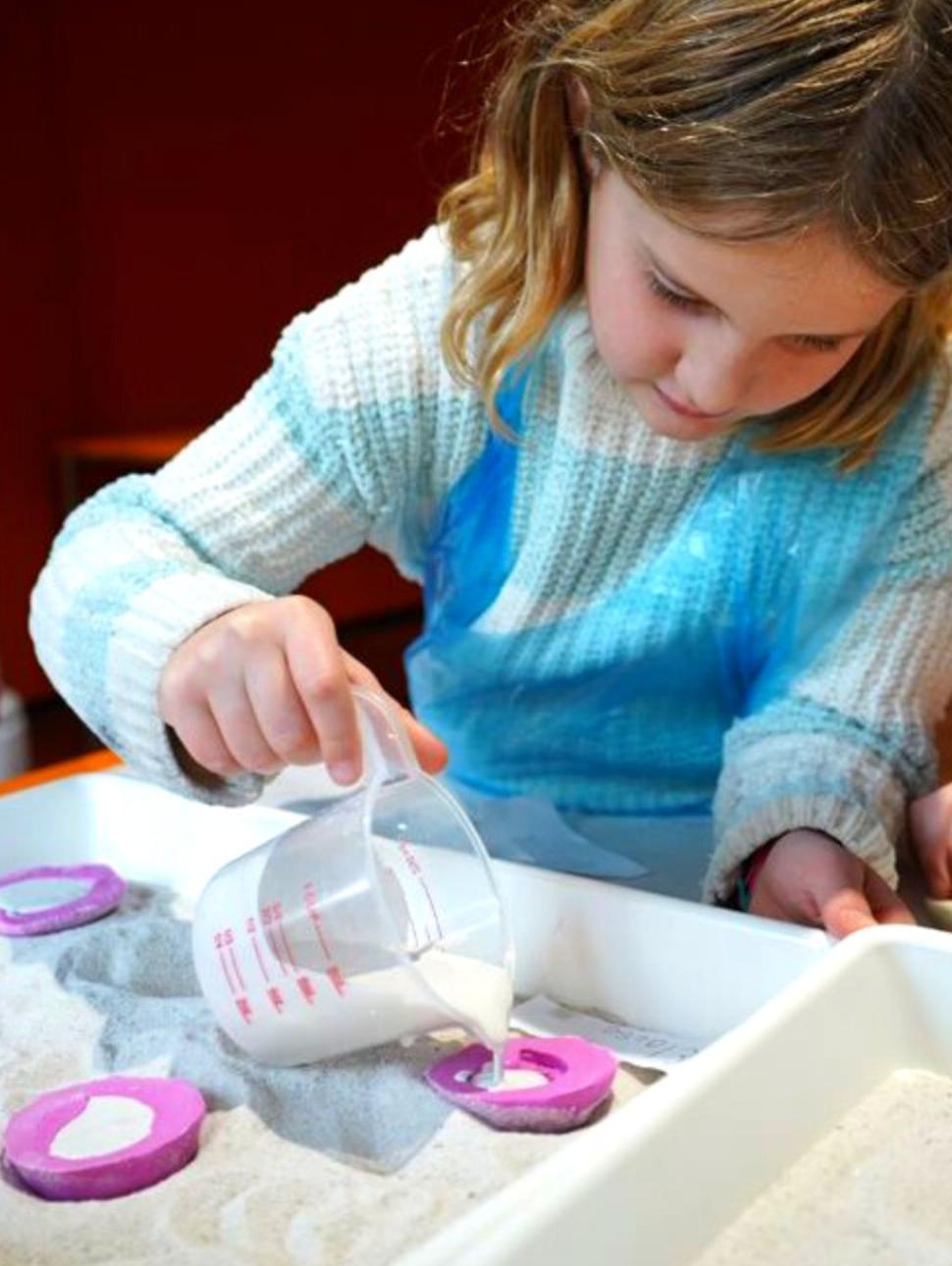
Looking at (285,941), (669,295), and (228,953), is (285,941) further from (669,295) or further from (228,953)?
(669,295)

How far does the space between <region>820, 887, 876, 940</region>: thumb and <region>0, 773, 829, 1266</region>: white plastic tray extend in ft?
0.07

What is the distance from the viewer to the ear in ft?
2.67

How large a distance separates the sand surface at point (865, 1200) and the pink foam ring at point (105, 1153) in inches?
7.9

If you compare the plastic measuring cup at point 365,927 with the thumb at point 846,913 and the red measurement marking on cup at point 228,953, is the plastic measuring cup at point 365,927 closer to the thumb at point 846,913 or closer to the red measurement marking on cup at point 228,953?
the red measurement marking on cup at point 228,953

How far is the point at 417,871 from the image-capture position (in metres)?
0.68

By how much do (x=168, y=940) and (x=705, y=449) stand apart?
0.43 metres

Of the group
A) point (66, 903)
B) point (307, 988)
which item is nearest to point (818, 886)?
point (307, 988)

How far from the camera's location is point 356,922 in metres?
0.61

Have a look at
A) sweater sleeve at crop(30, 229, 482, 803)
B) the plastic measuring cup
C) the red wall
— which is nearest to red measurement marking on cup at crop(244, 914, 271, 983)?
the plastic measuring cup

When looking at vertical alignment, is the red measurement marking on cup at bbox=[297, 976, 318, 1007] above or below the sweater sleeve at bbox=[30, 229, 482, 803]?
below

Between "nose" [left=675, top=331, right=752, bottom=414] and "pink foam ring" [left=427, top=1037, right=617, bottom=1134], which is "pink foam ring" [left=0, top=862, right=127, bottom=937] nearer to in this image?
"pink foam ring" [left=427, top=1037, right=617, bottom=1134]

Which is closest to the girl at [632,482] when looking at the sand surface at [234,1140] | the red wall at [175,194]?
the sand surface at [234,1140]

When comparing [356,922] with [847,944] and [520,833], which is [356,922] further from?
[520,833]

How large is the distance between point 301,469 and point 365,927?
1.30 feet
